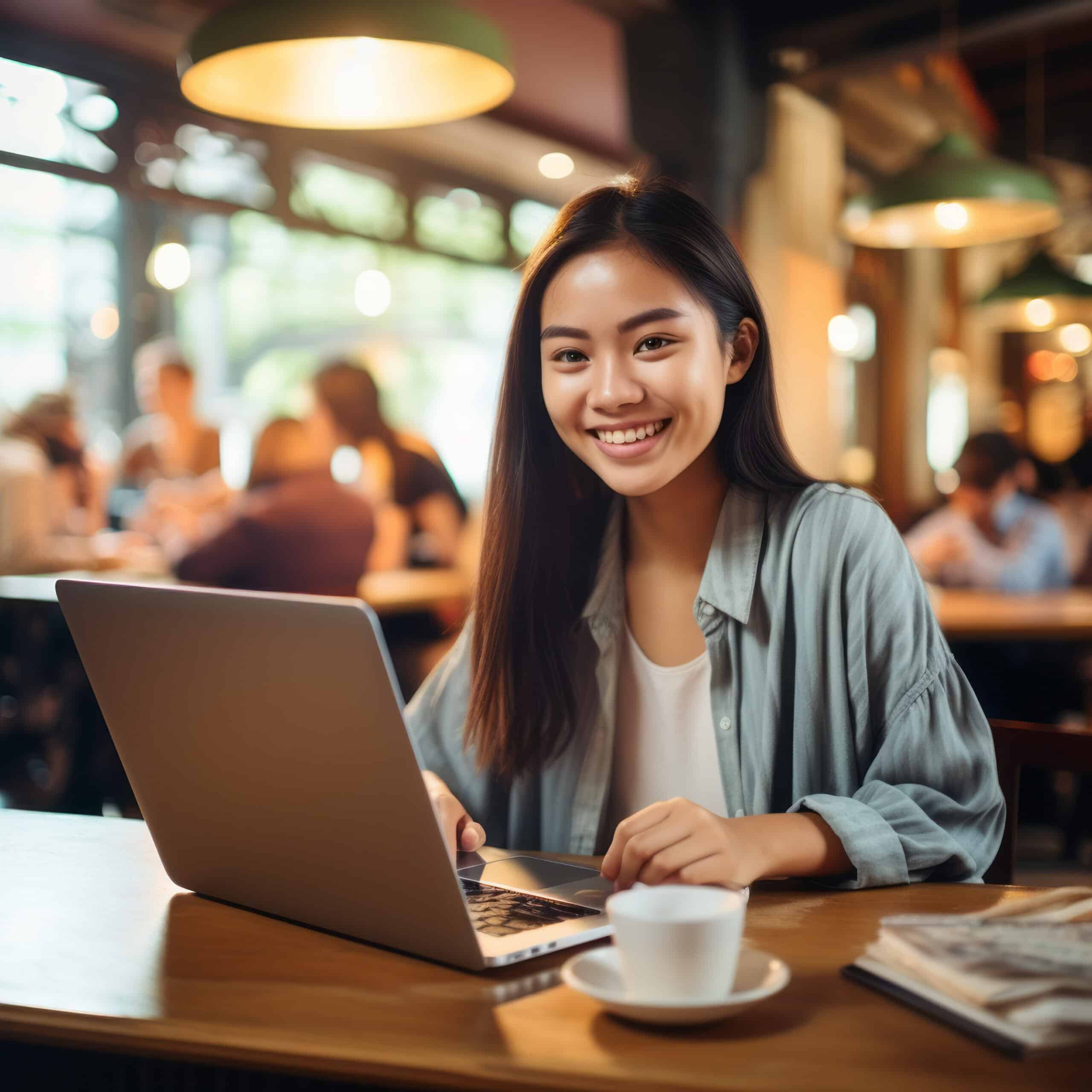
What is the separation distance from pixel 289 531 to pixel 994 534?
A: 8.84 feet

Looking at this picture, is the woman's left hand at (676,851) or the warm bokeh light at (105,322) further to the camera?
the warm bokeh light at (105,322)

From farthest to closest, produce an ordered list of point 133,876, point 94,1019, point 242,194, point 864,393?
1. point 864,393
2. point 242,194
3. point 133,876
4. point 94,1019

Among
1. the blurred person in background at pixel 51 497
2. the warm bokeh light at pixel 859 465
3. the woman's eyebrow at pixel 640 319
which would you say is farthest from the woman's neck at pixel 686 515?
the warm bokeh light at pixel 859 465

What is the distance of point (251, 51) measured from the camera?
2.01 meters

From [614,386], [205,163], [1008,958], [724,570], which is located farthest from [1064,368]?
[1008,958]

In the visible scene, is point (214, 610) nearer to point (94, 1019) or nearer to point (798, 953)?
point (94, 1019)

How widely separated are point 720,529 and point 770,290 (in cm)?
461

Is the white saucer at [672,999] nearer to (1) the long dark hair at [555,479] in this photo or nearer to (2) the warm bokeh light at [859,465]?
(1) the long dark hair at [555,479]

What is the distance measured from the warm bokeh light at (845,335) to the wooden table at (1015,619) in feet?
12.0

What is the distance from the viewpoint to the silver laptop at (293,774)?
0.84 m

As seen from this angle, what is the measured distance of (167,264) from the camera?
6652mm

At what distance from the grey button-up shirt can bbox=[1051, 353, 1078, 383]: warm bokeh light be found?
13.0 m

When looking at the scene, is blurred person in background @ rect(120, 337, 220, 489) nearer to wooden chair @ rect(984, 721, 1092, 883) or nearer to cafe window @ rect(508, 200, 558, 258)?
cafe window @ rect(508, 200, 558, 258)

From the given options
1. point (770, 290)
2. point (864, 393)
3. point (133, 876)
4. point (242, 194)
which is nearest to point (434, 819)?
point (133, 876)
